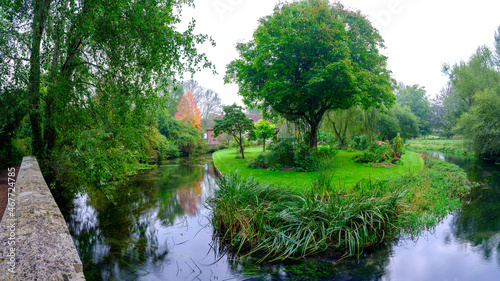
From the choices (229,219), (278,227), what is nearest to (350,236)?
(278,227)

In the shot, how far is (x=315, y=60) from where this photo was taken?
42.5 ft

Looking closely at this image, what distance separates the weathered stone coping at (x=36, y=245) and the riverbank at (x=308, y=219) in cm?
323

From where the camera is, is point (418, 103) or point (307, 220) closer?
point (307, 220)

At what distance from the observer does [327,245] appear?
4.95 meters

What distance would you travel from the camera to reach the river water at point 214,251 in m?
4.41

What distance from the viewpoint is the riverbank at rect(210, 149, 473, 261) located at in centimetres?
499

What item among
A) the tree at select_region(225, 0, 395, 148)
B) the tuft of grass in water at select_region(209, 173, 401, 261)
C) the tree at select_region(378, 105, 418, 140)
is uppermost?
the tree at select_region(225, 0, 395, 148)

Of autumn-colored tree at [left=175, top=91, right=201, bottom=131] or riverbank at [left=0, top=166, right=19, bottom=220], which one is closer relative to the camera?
riverbank at [left=0, top=166, right=19, bottom=220]

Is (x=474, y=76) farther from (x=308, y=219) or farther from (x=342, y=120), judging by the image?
(x=308, y=219)

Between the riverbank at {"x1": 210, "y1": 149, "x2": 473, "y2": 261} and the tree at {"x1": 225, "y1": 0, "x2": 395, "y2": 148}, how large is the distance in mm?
6434

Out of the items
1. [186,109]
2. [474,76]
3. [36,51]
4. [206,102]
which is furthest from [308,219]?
[206,102]

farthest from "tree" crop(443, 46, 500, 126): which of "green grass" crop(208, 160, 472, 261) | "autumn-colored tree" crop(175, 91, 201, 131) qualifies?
"autumn-colored tree" crop(175, 91, 201, 131)

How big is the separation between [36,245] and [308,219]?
14.4ft

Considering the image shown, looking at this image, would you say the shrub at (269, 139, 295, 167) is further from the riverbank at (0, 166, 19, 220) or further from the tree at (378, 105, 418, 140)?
the tree at (378, 105, 418, 140)
